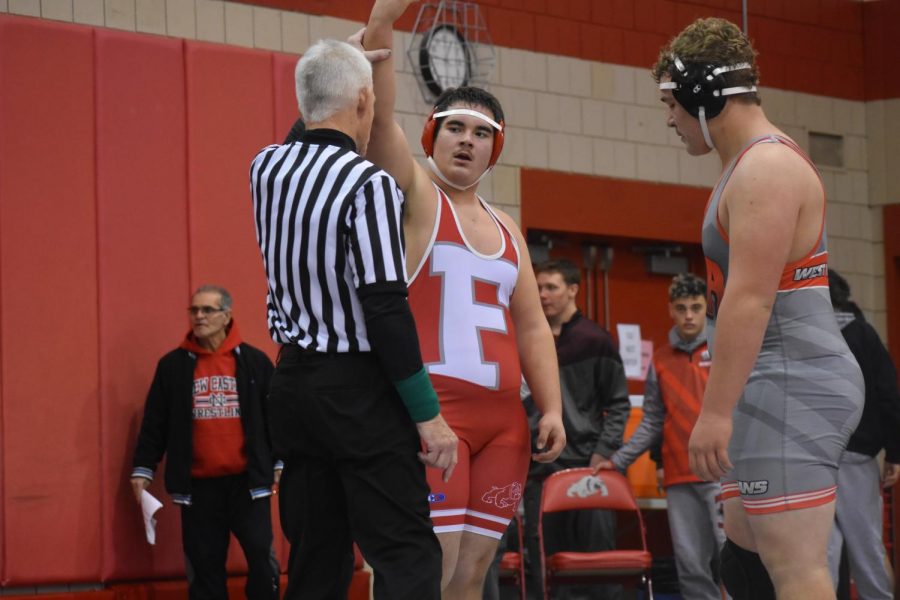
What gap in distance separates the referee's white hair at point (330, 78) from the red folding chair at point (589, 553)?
11.8ft

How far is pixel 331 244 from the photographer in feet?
9.93

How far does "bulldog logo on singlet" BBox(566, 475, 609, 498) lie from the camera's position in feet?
21.7

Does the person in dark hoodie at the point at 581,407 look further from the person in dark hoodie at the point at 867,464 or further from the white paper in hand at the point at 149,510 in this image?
the white paper in hand at the point at 149,510

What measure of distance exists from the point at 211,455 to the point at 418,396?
3979 mm

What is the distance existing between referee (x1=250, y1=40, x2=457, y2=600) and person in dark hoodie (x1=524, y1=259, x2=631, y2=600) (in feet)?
12.5

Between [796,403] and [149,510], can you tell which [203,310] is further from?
[796,403]

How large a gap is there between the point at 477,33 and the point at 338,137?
5634 millimetres

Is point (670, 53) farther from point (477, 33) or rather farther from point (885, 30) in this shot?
point (885, 30)

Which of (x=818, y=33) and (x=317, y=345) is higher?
(x=818, y=33)

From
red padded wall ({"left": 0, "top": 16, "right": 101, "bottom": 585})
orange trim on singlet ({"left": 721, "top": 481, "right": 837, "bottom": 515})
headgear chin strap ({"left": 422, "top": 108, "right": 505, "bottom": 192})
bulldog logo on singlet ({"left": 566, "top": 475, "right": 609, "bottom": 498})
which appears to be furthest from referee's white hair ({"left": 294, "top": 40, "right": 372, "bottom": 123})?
red padded wall ({"left": 0, "top": 16, "right": 101, "bottom": 585})

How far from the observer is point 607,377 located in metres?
6.97

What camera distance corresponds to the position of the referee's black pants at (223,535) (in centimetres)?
672

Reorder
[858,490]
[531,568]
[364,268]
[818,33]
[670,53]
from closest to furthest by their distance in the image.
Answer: [364,268] → [670,53] → [858,490] → [531,568] → [818,33]

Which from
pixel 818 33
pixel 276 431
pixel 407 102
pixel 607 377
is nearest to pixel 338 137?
pixel 276 431
